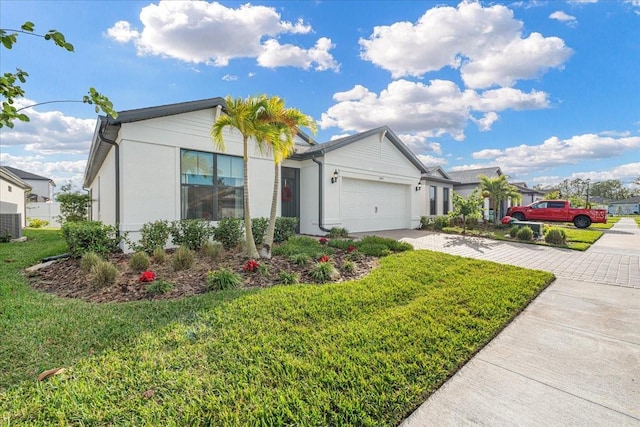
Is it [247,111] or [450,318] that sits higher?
[247,111]

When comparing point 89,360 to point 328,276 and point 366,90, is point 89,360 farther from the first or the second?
point 366,90

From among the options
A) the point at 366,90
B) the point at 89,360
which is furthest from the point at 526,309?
the point at 366,90

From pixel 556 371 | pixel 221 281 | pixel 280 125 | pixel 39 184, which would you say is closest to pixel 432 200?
pixel 280 125

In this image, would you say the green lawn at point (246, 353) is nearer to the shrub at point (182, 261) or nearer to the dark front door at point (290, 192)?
the shrub at point (182, 261)

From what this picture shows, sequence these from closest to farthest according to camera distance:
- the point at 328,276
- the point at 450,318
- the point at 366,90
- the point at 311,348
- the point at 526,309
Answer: the point at 311,348
the point at 450,318
the point at 526,309
the point at 328,276
the point at 366,90

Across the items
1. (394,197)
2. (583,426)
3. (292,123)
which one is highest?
(292,123)

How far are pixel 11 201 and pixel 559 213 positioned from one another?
33864mm

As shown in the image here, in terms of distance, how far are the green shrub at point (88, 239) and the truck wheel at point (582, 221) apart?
22.8m

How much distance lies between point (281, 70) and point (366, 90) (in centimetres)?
415

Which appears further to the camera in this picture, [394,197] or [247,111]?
[394,197]

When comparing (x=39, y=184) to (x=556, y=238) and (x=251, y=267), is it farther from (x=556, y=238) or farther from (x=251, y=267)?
(x=556, y=238)

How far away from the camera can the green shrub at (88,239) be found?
6.50m

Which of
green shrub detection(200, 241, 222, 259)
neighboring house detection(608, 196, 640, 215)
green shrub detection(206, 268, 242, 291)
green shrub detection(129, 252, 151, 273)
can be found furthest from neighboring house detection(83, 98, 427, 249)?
neighboring house detection(608, 196, 640, 215)

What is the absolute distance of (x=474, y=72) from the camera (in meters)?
10.8
